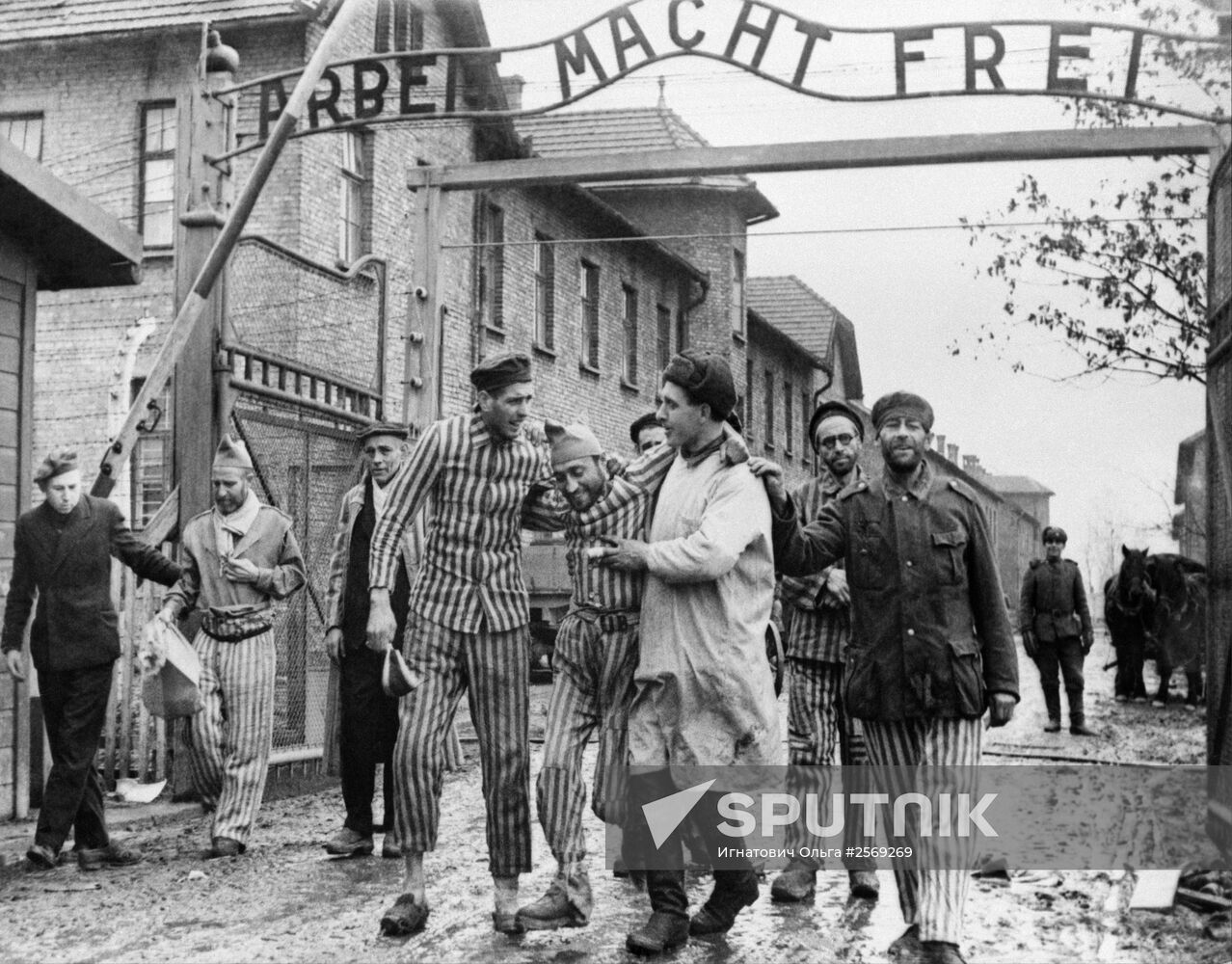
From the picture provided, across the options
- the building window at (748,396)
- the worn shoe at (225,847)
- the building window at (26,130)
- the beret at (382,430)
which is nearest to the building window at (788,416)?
the building window at (748,396)

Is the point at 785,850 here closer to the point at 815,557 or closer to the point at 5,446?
the point at 815,557

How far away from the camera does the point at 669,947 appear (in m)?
5.74

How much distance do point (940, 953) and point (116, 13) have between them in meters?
16.2

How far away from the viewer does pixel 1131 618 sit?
1977 cm

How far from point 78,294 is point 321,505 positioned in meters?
8.94

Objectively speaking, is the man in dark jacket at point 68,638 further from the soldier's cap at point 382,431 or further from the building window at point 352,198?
the building window at point 352,198

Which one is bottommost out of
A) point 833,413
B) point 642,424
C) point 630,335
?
point 833,413

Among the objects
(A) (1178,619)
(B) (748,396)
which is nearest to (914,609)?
(A) (1178,619)

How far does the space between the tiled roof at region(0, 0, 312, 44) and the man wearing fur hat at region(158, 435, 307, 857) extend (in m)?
10.9

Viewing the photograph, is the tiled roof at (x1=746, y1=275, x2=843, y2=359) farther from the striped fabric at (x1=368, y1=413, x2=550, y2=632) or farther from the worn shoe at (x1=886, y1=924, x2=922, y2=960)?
the worn shoe at (x1=886, y1=924, x2=922, y2=960)

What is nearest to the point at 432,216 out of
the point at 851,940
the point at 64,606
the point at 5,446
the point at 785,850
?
the point at 5,446

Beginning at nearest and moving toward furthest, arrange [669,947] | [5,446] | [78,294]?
[669,947] < [5,446] < [78,294]

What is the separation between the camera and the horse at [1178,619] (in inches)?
754

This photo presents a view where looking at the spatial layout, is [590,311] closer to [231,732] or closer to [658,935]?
[231,732]
